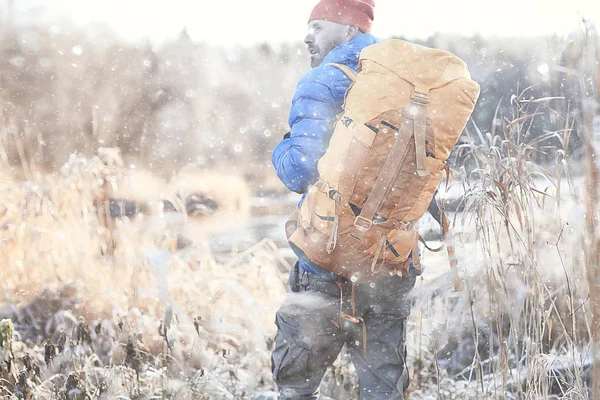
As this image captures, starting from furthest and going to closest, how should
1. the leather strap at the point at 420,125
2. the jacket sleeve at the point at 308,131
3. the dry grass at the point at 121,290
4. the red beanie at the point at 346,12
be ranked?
1. the dry grass at the point at 121,290
2. the red beanie at the point at 346,12
3. the jacket sleeve at the point at 308,131
4. the leather strap at the point at 420,125

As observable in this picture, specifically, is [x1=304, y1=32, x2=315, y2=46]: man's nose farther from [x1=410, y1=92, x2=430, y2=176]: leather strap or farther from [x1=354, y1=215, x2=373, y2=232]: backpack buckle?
[x1=354, y1=215, x2=373, y2=232]: backpack buckle

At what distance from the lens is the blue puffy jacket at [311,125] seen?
1425 mm

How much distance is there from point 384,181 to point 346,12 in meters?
0.56

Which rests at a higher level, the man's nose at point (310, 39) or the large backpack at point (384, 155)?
the man's nose at point (310, 39)

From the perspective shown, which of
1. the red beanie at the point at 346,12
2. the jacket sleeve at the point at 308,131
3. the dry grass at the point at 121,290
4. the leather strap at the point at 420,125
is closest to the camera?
the leather strap at the point at 420,125

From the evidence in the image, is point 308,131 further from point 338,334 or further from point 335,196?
point 338,334

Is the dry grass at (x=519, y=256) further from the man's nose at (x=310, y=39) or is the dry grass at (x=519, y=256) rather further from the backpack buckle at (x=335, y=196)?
the man's nose at (x=310, y=39)

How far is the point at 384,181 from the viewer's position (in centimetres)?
136

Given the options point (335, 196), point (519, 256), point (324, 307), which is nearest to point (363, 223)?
point (335, 196)

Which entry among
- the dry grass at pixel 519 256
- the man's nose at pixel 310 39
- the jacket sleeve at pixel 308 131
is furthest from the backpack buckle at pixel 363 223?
the man's nose at pixel 310 39

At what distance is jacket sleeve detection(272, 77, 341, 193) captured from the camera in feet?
4.67

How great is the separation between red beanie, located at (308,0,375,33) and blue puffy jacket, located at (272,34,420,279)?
191mm

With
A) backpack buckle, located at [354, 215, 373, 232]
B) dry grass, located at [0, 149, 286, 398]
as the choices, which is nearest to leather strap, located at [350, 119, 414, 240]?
backpack buckle, located at [354, 215, 373, 232]

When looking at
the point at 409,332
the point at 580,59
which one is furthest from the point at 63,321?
the point at 580,59
